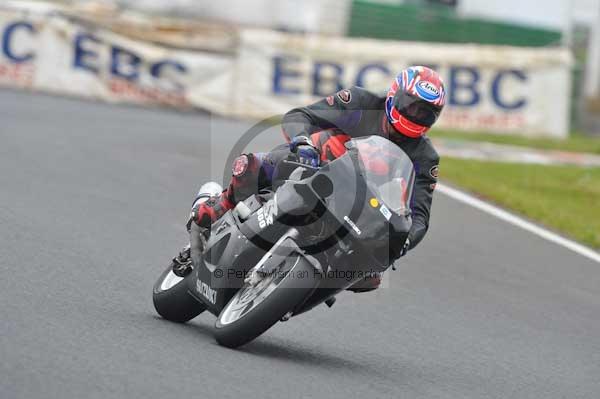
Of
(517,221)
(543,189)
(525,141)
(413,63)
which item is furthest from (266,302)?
(413,63)

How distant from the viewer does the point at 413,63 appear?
65.7ft

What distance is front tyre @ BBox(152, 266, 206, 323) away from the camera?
6.97m

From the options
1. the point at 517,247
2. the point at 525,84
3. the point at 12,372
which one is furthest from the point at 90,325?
the point at 525,84

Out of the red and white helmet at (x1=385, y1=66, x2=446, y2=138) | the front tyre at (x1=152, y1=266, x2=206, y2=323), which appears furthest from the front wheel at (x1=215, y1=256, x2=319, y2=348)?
the red and white helmet at (x1=385, y1=66, x2=446, y2=138)

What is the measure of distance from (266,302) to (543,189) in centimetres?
959

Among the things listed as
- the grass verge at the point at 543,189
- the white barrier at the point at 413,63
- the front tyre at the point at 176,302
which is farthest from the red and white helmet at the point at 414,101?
the white barrier at the point at 413,63

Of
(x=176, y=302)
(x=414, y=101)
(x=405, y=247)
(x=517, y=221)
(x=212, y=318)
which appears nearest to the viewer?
(x=405, y=247)

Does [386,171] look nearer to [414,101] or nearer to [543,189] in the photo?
[414,101]

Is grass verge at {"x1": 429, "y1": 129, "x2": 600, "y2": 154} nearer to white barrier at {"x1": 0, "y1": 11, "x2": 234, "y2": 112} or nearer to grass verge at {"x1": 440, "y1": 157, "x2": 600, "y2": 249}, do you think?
grass verge at {"x1": 440, "y1": 157, "x2": 600, "y2": 249}

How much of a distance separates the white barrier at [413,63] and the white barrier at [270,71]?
2cm

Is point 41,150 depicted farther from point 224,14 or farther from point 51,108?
point 224,14

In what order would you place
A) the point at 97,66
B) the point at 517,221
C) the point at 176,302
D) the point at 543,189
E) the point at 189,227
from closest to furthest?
1. the point at 176,302
2. the point at 189,227
3. the point at 517,221
4. the point at 543,189
5. the point at 97,66

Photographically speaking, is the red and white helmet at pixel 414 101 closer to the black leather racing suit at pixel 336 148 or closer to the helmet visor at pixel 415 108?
the helmet visor at pixel 415 108

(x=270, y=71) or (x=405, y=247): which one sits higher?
(x=405, y=247)
